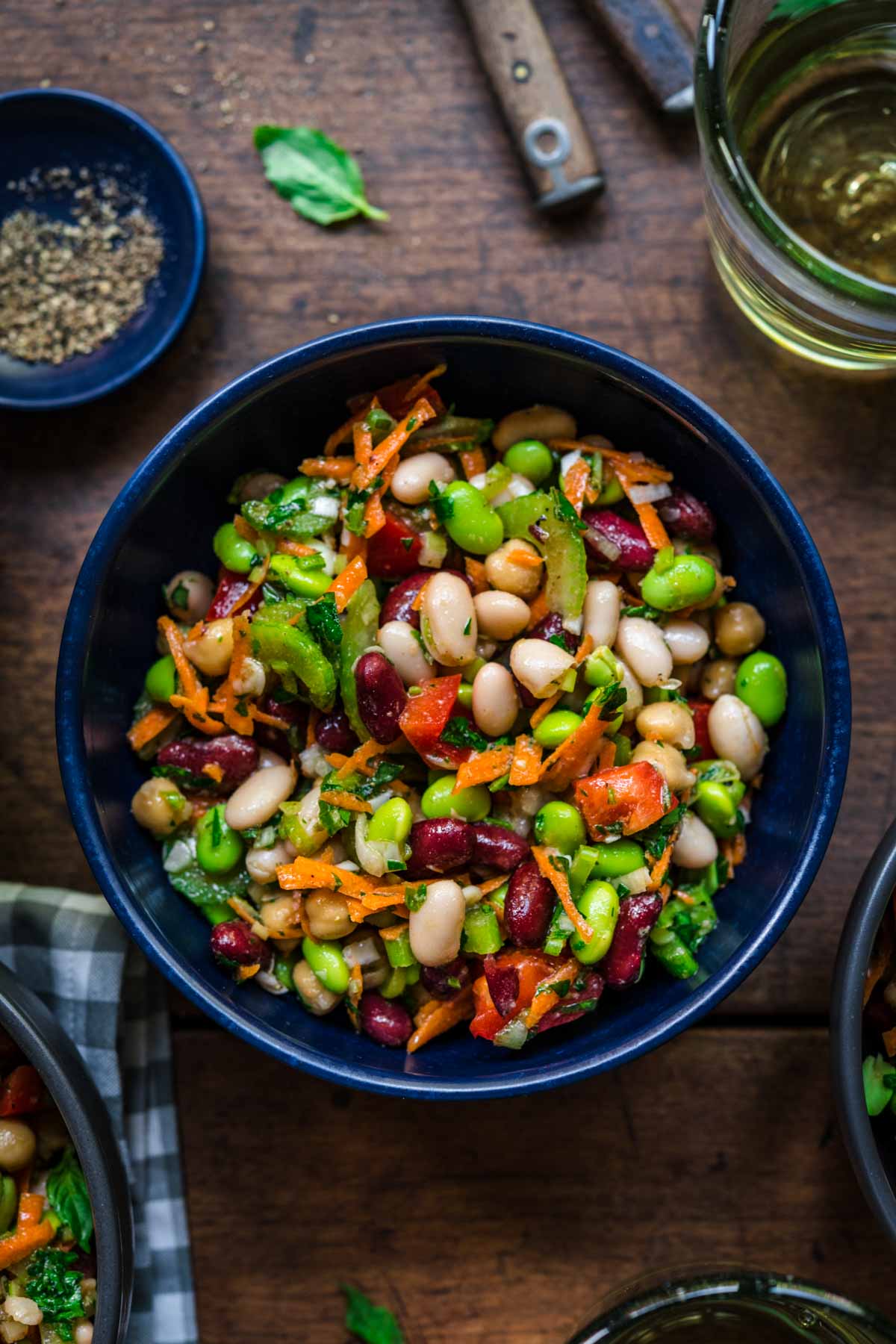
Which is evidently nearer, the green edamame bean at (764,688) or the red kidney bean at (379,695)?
the red kidney bean at (379,695)

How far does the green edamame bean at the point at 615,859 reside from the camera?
4.11 feet

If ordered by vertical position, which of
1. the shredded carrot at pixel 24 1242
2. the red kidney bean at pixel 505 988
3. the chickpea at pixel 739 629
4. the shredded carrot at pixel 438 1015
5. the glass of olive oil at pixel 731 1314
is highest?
the chickpea at pixel 739 629

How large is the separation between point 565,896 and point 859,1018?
0.36 meters

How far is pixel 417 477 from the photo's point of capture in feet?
4.33

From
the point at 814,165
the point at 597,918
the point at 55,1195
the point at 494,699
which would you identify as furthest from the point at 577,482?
the point at 55,1195

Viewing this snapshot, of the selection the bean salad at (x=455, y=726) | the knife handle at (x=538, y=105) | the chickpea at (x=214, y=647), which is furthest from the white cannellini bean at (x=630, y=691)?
the knife handle at (x=538, y=105)

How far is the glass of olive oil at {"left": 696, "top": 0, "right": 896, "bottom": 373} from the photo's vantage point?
4.39 ft

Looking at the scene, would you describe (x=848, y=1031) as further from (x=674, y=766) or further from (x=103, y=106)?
(x=103, y=106)

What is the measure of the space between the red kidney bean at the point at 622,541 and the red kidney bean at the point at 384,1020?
57cm

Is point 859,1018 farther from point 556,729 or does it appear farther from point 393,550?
point 393,550

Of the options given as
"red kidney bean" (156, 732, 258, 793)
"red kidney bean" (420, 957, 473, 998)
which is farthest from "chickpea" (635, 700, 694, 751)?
"red kidney bean" (156, 732, 258, 793)

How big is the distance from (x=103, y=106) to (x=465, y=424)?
0.69 m

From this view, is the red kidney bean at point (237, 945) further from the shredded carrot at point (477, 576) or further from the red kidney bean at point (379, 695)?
the shredded carrot at point (477, 576)

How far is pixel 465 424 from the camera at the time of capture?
4.59 feet
